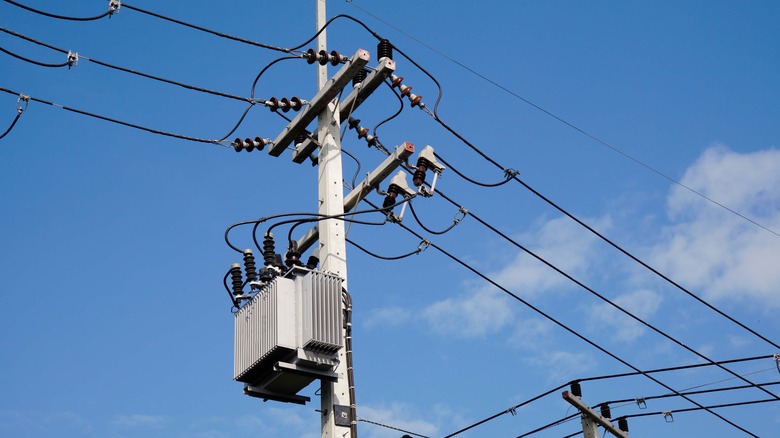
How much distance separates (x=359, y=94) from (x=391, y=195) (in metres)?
1.15

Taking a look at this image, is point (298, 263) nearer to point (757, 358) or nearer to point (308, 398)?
point (308, 398)

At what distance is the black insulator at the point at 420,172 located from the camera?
12148 mm

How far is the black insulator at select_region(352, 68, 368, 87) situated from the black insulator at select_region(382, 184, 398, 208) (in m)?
1.20

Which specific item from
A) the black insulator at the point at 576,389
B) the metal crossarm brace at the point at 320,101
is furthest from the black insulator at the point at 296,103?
the black insulator at the point at 576,389

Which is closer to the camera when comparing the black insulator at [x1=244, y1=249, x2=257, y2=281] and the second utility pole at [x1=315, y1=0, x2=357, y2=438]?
the second utility pole at [x1=315, y1=0, x2=357, y2=438]

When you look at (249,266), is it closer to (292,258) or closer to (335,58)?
(292,258)

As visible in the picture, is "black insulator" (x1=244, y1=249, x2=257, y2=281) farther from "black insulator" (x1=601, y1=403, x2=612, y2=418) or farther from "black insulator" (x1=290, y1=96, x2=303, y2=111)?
"black insulator" (x1=601, y1=403, x2=612, y2=418)

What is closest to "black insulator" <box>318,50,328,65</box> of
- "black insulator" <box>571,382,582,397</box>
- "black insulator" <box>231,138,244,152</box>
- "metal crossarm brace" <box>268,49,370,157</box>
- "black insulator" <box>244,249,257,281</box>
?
"metal crossarm brace" <box>268,49,370,157</box>

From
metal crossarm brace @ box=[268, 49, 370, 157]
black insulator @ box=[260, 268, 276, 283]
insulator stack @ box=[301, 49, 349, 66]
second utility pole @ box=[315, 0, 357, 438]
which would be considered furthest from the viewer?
insulator stack @ box=[301, 49, 349, 66]

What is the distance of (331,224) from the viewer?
11.4 m

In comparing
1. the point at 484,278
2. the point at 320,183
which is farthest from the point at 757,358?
the point at 320,183

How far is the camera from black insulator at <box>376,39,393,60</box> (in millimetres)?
12219

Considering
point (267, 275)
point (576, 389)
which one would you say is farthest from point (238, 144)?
point (576, 389)

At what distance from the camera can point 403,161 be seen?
12.1m
